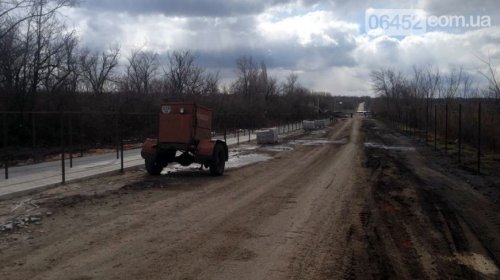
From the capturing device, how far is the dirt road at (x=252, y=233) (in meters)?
6.16

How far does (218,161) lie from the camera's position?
1591 centimetres

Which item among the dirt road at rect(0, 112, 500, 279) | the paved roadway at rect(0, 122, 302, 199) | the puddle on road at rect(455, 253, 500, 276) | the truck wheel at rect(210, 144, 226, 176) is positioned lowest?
the puddle on road at rect(455, 253, 500, 276)

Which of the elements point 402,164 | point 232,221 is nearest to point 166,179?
point 232,221

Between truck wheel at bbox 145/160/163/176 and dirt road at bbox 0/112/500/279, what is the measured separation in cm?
159

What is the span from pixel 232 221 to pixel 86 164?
10.3 metres

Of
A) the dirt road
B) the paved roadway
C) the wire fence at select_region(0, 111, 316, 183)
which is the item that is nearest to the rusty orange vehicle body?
the paved roadway

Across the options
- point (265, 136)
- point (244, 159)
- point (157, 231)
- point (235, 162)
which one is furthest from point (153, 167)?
point (265, 136)

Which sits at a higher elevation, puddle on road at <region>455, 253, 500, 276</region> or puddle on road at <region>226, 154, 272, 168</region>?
puddle on road at <region>226, 154, 272, 168</region>

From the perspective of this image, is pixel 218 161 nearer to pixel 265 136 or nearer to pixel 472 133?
pixel 472 133

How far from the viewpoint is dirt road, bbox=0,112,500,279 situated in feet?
20.2

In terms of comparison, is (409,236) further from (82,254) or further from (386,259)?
(82,254)

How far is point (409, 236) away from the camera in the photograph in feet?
26.0

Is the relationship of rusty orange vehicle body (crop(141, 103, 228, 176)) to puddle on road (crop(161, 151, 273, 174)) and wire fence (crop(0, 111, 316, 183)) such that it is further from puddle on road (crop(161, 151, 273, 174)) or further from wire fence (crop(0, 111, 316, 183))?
wire fence (crop(0, 111, 316, 183))

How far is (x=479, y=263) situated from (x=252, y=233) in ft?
10.5
